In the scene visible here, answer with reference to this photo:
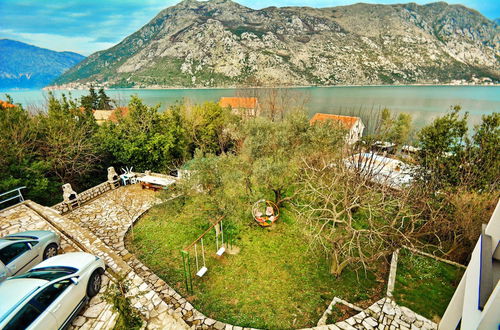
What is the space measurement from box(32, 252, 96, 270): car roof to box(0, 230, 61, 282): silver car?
3.37 ft

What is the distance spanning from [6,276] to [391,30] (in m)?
221

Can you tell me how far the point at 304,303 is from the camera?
7.71 m

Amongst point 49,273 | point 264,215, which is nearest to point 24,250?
point 49,273

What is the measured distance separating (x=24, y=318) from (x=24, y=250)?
3738 mm

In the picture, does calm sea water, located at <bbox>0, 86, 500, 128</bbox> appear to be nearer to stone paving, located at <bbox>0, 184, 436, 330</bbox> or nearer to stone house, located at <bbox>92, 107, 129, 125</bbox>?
stone house, located at <bbox>92, 107, 129, 125</bbox>

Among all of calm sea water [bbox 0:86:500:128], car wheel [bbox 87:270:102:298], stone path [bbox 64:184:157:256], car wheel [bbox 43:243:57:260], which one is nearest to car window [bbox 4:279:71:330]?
car wheel [bbox 87:270:102:298]

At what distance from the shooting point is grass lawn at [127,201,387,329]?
24.2 ft

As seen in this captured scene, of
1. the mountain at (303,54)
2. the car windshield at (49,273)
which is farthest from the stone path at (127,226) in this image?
the mountain at (303,54)

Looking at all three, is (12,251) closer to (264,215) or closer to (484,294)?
(264,215)

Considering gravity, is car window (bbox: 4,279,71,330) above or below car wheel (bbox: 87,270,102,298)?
above

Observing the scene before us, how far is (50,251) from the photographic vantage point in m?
8.11

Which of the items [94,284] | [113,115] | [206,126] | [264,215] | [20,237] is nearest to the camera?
[94,284]

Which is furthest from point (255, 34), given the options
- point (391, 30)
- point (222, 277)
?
point (222, 277)

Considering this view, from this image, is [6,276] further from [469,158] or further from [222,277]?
[469,158]
